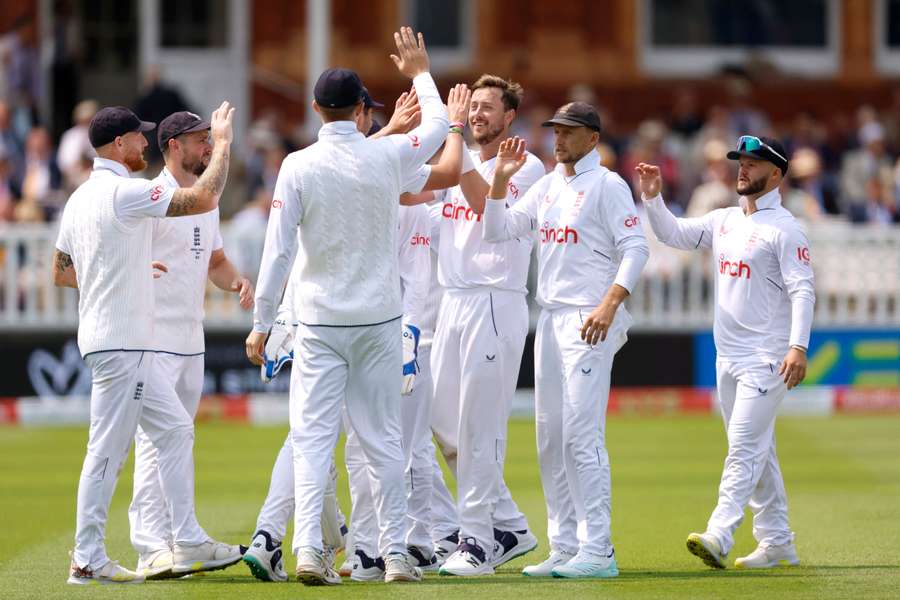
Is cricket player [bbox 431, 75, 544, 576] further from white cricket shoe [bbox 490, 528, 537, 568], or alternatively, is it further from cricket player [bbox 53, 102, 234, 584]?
cricket player [bbox 53, 102, 234, 584]

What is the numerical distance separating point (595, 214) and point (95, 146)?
97.2 inches

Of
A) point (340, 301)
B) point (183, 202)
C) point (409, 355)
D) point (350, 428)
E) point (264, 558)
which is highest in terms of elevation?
point (183, 202)

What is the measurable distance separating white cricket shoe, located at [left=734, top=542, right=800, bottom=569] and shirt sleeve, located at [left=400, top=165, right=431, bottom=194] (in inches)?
99.5

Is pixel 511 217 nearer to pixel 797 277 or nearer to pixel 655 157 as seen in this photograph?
pixel 797 277

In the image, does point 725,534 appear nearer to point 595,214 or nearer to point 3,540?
point 595,214

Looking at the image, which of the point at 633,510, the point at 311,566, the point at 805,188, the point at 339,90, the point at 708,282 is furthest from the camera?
the point at 805,188

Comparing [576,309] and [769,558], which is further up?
[576,309]

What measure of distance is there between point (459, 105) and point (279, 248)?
1.23m

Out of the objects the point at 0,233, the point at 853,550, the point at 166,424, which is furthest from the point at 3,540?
the point at 0,233

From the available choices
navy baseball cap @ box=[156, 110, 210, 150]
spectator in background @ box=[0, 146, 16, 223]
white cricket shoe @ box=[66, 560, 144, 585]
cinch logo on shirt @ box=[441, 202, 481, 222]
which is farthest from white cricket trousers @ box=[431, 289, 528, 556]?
spectator in background @ box=[0, 146, 16, 223]

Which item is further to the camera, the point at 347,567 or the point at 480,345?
the point at 480,345

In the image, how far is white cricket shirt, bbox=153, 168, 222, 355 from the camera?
28.3 feet

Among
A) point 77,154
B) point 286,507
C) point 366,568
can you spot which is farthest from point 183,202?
point 77,154

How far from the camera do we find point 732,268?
877cm
